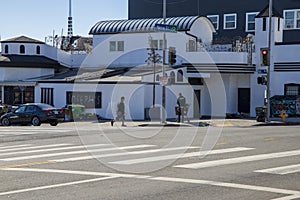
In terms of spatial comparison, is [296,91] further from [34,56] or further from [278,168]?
[278,168]

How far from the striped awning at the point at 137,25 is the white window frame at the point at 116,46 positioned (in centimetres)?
99

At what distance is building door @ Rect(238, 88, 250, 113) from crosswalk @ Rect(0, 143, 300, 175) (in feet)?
92.7

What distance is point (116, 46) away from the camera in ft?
167

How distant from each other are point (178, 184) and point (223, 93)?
35008 millimetres

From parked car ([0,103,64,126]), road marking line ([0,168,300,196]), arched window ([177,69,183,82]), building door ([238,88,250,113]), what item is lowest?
road marking line ([0,168,300,196])

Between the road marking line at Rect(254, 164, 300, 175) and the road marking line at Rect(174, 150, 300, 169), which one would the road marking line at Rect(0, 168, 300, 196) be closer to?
the road marking line at Rect(174, 150, 300, 169)

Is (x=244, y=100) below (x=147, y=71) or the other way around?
below

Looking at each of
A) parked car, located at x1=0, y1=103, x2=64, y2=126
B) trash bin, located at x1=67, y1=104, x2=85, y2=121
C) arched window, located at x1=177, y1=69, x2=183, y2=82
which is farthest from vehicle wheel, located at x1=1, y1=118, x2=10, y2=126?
arched window, located at x1=177, y1=69, x2=183, y2=82

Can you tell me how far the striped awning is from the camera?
159ft

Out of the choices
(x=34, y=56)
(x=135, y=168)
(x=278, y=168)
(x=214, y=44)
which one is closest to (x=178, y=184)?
(x=135, y=168)

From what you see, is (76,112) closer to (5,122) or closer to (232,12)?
(5,122)

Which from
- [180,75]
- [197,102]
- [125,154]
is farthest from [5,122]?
[125,154]

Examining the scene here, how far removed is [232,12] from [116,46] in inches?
520

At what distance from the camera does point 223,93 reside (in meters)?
46.6
